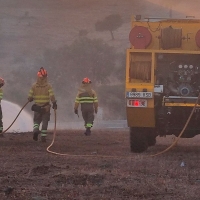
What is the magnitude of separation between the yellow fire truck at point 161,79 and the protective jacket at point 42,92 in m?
2.85

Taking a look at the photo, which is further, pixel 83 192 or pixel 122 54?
pixel 122 54

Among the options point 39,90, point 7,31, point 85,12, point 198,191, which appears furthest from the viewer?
point 85,12

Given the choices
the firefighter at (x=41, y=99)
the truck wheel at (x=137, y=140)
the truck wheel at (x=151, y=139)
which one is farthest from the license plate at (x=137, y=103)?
the firefighter at (x=41, y=99)

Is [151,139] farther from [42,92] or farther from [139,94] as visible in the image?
[42,92]

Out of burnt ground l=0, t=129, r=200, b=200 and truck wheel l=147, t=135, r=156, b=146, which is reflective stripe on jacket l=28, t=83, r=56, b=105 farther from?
truck wheel l=147, t=135, r=156, b=146

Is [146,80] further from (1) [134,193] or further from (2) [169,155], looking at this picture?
(1) [134,193]

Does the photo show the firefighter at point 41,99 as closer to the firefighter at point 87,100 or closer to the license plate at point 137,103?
the license plate at point 137,103

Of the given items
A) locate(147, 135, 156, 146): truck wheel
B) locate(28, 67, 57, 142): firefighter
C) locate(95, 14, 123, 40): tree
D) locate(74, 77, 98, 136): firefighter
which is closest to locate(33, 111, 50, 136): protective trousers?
locate(28, 67, 57, 142): firefighter

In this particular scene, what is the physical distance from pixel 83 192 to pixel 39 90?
25.6 feet

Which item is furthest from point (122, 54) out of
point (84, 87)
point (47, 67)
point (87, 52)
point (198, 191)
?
point (198, 191)

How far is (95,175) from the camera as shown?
7434 millimetres

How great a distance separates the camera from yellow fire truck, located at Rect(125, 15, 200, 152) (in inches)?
434

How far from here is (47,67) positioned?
52875 millimetres

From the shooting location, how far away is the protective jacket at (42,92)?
13836mm
